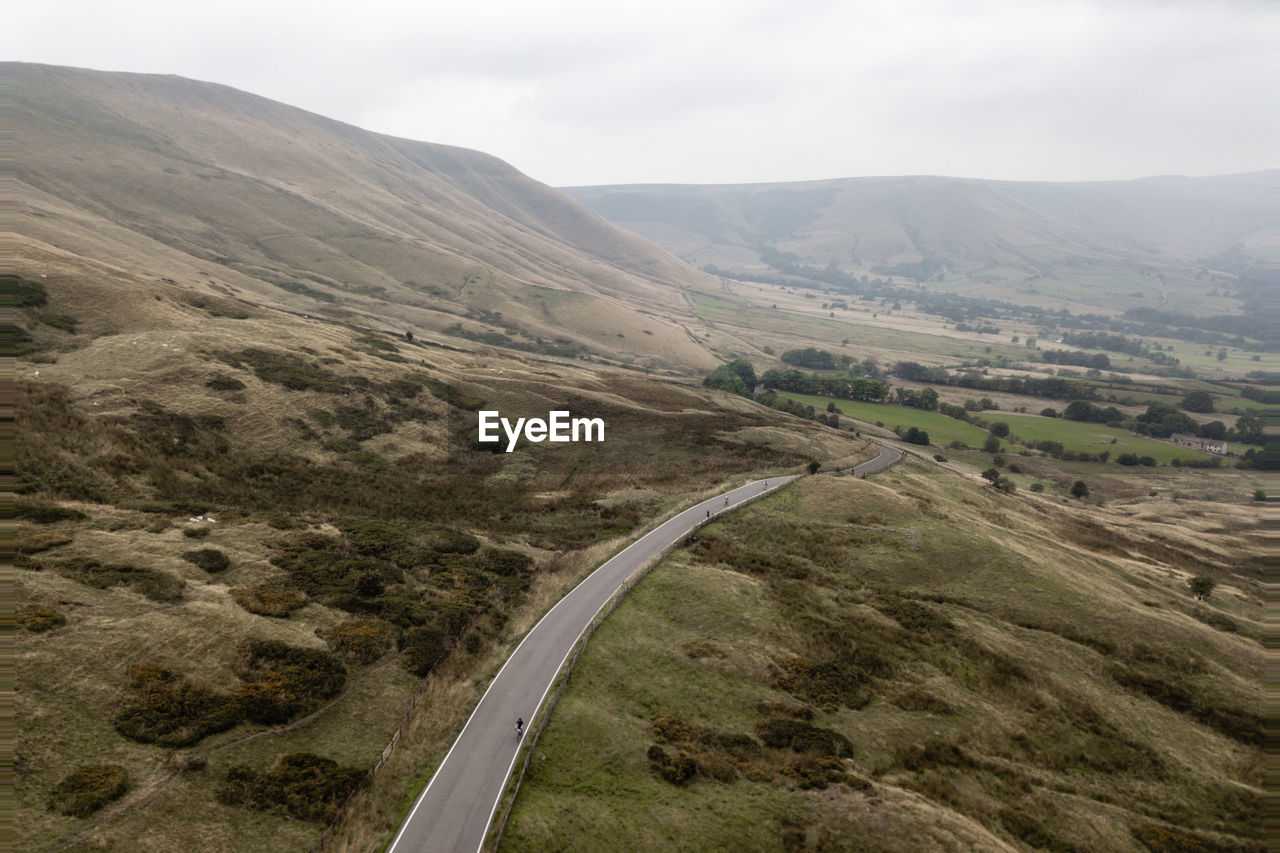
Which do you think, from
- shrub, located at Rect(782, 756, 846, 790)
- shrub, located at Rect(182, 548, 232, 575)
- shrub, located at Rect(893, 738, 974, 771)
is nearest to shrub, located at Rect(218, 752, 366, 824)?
shrub, located at Rect(182, 548, 232, 575)

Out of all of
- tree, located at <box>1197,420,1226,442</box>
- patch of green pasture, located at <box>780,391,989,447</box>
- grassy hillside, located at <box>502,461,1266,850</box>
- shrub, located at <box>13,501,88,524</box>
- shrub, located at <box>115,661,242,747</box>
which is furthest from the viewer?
tree, located at <box>1197,420,1226,442</box>

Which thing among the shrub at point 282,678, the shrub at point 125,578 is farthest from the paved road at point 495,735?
the shrub at point 125,578

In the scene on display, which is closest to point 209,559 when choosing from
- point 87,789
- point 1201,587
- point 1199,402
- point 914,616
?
point 87,789

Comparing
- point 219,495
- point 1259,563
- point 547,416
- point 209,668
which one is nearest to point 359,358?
point 547,416

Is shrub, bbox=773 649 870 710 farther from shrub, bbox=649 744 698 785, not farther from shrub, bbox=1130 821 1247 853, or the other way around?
shrub, bbox=1130 821 1247 853

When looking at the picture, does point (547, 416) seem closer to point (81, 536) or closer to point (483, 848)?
point (81, 536)
